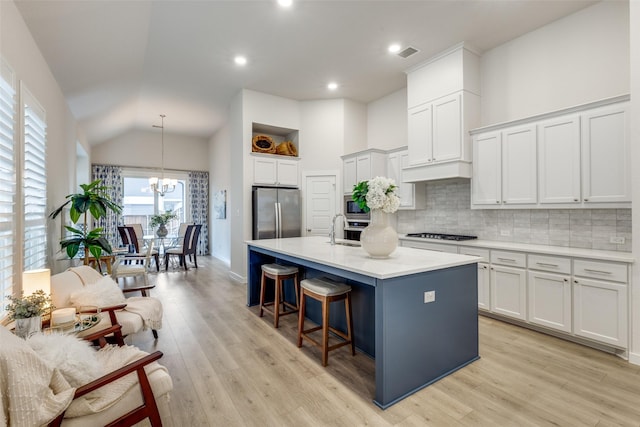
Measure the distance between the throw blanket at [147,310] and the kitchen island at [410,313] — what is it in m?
1.41

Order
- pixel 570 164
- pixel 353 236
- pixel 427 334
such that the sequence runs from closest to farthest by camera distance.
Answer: pixel 427 334, pixel 570 164, pixel 353 236

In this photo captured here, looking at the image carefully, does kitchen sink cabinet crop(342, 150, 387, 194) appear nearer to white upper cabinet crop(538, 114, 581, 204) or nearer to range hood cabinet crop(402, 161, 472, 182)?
range hood cabinet crop(402, 161, 472, 182)

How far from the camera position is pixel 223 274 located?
245 inches

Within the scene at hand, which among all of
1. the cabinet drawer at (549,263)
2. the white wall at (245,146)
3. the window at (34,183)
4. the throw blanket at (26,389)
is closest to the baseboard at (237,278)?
the white wall at (245,146)

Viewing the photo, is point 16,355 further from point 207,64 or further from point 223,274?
point 223,274

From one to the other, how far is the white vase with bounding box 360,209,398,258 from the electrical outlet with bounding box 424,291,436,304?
1.53ft

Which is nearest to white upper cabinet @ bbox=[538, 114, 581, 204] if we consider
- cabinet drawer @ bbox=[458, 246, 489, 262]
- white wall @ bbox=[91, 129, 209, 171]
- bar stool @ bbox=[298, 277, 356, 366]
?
cabinet drawer @ bbox=[458, 246, 489, 262]

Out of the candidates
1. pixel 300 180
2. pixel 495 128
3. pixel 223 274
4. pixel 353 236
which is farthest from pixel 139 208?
pixel 495 128

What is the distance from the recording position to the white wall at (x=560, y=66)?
121 inches

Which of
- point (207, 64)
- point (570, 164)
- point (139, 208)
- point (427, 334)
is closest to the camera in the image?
point (427, 334)

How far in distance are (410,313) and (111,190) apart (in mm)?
8174

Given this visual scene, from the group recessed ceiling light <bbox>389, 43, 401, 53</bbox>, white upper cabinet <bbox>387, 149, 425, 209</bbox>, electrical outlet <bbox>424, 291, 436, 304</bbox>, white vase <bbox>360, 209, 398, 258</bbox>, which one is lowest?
electrical outlet <bbox>424, 291, 436, 304</bbox>

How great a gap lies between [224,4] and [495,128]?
11.1 ft

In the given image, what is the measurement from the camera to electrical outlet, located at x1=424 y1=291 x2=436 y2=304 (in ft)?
7.28
